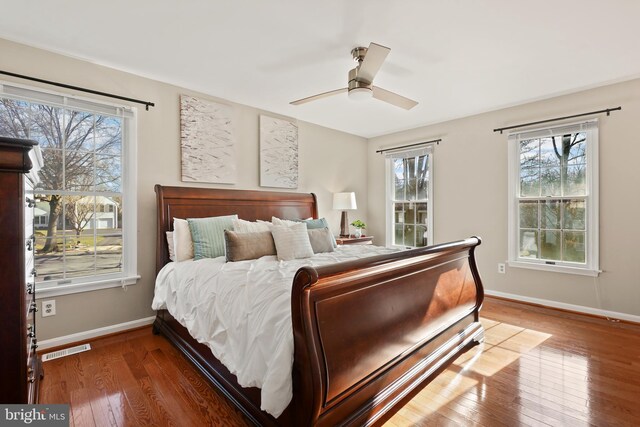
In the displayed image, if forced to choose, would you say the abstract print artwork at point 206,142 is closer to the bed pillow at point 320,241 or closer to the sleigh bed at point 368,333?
the bed pillow at point 320,241

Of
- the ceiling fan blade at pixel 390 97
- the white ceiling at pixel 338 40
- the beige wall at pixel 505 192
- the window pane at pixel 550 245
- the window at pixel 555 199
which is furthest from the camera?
the window pane at pixel 550 245

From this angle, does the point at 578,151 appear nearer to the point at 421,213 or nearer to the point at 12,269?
the point at 421,213

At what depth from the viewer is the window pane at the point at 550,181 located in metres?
3.63

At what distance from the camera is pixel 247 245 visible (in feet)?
8.68

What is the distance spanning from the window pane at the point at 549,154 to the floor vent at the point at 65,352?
16.9 ft

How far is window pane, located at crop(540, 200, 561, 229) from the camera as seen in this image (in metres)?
3.63

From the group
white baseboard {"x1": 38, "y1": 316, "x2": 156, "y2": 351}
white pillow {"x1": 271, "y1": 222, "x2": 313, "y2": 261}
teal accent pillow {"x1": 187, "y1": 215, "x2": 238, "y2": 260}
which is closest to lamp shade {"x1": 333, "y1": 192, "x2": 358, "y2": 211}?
white pillow {"x1": 271, "y1": 222, "x2": 313, "y2": 261}

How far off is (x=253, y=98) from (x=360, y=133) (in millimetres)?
2250

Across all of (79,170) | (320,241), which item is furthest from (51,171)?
(320,241)

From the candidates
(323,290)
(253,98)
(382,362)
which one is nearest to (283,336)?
(323,290)

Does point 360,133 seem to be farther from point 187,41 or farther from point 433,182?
point 187,41

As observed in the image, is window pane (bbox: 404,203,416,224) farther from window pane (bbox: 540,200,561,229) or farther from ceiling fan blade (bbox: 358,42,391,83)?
ceiling fan blade (bbox: 358,42,391,83)

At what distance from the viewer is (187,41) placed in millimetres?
2424

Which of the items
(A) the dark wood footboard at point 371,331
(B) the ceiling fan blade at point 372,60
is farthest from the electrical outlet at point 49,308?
(B) the ceiling fan blade at point 372,60
